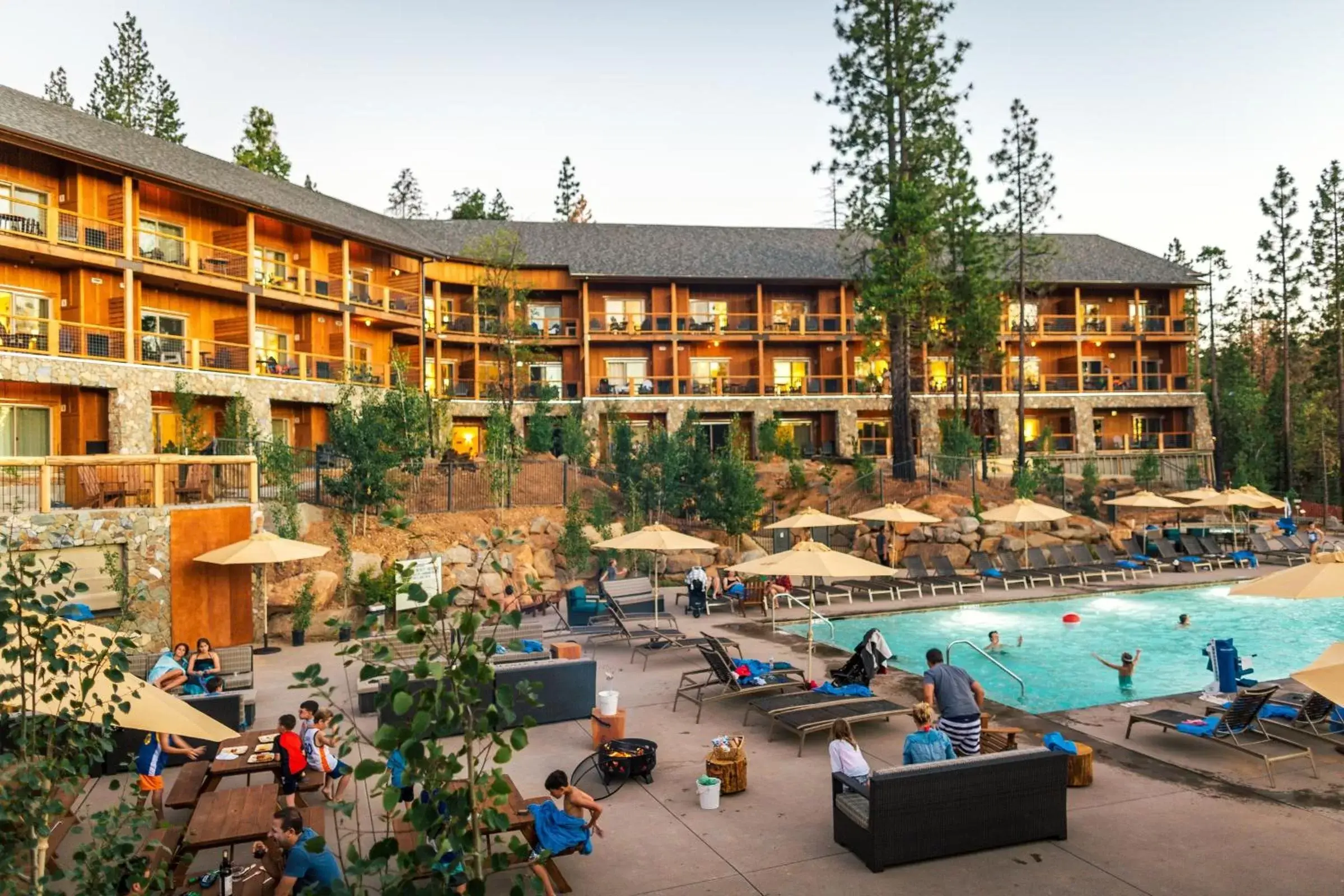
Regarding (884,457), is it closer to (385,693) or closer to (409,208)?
(385,693)

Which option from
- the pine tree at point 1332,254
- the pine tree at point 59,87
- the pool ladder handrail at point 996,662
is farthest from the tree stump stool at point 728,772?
the pine tree at point 59,87

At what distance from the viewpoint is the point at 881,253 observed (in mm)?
28500

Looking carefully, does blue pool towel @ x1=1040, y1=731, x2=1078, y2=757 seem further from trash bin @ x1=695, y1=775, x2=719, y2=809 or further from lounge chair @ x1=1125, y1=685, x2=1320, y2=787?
trash bin @ x1=695, y1=775, x2=719, y2=809

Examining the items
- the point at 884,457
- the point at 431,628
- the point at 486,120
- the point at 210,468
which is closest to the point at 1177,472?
the point at 884,457

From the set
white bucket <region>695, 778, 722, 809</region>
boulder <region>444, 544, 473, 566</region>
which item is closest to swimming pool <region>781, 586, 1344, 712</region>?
white bucket <region>695, 778, 722, 809</region>

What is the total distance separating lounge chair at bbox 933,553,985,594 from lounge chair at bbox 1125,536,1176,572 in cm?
517

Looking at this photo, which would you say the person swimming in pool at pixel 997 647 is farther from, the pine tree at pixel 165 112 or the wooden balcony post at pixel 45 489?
the pine tree at pixel 165 112

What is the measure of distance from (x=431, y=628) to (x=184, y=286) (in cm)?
2852

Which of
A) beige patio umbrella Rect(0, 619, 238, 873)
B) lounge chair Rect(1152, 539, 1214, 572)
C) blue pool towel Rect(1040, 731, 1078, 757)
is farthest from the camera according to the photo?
lounge chair Rect(1152, 539, 1214, 572)

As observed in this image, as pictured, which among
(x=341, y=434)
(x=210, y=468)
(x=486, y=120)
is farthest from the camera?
(x=486, y=120)

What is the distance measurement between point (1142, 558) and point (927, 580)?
25.4 feet

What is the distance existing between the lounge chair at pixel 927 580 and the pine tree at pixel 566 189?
154 feet

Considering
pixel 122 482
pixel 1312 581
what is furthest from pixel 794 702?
pixel 122 482

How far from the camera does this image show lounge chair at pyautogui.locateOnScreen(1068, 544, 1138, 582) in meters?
22.3
